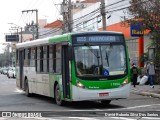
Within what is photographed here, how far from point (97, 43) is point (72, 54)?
3.55ft

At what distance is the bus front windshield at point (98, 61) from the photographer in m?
15.9

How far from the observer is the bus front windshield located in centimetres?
1588

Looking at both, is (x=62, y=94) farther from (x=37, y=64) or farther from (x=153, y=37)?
(x=153, y=37)

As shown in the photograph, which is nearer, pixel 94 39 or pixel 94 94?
pixel 94 94

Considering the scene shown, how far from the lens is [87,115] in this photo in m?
14.0

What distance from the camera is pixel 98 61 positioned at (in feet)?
52.3

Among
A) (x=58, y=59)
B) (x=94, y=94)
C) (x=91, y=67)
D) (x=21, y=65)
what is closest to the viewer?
(x=94, y=94)

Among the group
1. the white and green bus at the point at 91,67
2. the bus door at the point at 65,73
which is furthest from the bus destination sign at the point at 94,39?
the bus door at the point at 65,73

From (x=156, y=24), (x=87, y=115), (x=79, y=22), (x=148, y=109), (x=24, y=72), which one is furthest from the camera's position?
(x=79, y=22)

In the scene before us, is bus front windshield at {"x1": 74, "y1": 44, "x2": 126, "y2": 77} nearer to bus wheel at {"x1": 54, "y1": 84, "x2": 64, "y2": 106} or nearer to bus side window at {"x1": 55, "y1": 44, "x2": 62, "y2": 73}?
bus side window at {"x1": 55, "y1": 44, "x2": 62, "y2": 73}

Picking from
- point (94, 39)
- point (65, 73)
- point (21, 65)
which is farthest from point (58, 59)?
point (21, 65)

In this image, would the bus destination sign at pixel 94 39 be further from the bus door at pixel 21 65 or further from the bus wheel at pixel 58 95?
the bus door at pixel 21 65

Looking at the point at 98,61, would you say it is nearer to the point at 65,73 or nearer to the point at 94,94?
the point at 94,94

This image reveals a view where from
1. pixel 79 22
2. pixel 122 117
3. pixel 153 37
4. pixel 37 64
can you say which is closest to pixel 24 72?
pixel 37 64
